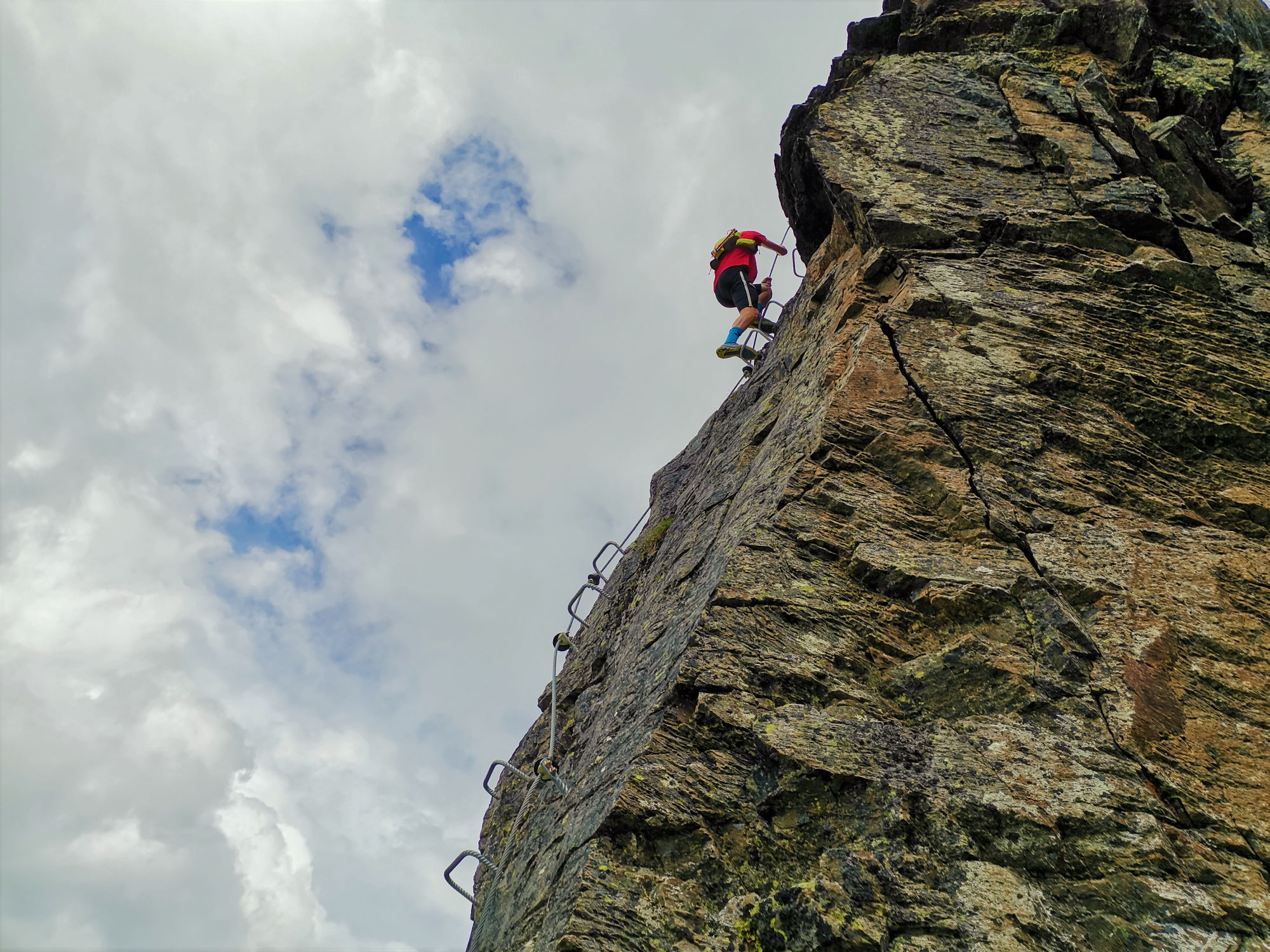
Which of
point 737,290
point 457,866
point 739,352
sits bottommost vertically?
point 457,866

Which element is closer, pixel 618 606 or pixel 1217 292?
pixel 1217 292

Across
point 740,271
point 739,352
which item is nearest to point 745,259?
point 740,271

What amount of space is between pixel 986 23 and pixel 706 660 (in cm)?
1259

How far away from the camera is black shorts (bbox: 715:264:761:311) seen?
17.7 metres

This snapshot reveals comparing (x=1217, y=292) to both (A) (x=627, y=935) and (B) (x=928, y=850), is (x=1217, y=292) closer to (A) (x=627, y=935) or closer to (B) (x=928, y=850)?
(B) (x=928, y=850)

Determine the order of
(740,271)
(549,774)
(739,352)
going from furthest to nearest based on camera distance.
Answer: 1. (740,271)
2. (739,352)
3. (549,774)

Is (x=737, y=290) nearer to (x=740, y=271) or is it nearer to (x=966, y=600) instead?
(x=740, y=271)

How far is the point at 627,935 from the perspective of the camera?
197 inches

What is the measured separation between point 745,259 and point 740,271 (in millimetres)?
419

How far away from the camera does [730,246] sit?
18453mm

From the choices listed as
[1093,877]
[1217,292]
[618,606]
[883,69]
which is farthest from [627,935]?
[883,69]

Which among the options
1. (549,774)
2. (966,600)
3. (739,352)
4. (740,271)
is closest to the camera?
(966,600)

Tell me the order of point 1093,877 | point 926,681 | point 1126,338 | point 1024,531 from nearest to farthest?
point 1093,877 < point 926,681 < point 1024,531 < point 1126,338

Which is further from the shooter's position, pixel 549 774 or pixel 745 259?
pixel 745 259
